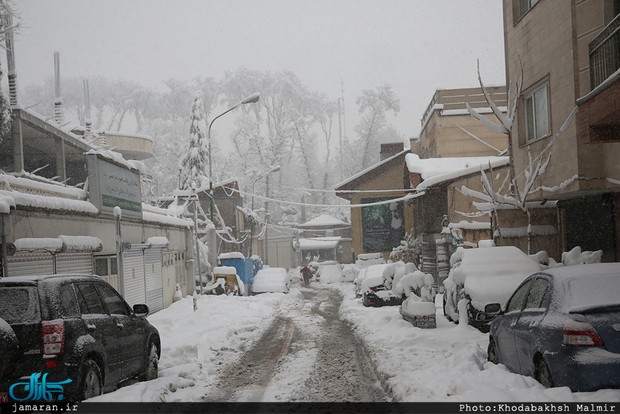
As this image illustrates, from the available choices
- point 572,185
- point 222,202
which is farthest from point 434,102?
point 572,185

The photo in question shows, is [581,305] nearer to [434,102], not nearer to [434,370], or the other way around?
[434,370]

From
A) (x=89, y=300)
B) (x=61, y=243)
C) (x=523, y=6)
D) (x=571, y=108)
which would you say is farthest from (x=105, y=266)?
(x=523, y=6)

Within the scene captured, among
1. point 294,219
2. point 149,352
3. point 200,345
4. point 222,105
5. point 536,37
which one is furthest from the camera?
point 294,219

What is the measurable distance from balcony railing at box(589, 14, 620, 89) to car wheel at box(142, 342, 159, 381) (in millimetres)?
9851

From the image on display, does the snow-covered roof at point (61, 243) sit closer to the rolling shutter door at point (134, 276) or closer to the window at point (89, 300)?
the rolling shutter door at point (134, 276)

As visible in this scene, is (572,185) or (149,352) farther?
(572,185)

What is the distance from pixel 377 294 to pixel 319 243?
42333 millimetres

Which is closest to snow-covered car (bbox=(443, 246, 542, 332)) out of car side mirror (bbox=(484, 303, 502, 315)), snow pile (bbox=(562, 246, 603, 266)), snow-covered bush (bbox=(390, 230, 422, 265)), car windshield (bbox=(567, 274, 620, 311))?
snow pile (bbox=(562, 246, 603, 266))

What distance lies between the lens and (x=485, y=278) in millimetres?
11945

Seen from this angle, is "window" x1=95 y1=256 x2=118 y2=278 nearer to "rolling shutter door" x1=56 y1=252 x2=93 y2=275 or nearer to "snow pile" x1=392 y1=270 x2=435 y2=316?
"rolling shutter door" x1=56 y1=252 x2=93 y2=275

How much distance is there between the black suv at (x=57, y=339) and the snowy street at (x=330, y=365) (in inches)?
14.5

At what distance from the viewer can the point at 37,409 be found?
5.69 metres

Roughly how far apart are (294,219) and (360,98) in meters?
22.4

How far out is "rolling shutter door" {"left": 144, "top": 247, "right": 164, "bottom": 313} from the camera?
61.7 ft
